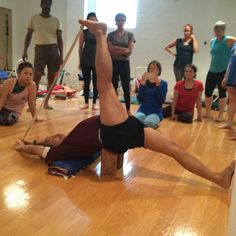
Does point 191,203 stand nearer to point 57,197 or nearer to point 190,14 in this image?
point 57,197

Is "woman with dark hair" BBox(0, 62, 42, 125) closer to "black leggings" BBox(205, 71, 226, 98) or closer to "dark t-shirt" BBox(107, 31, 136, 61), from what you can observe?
"dark t-shirt" BBox(107, 31, 136, 61)

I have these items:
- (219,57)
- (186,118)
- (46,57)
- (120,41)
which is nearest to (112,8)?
(120,41)

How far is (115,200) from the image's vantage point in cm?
170

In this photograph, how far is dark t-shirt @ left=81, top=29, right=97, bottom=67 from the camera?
4281 mm

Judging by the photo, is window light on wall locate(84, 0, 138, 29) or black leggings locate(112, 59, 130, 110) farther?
window light on wall locate(84, 0, 138, 29)

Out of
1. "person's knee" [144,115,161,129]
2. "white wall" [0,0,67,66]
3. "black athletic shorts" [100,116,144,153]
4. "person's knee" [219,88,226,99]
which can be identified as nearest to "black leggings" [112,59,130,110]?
"person's knee" [144,115,161,129]

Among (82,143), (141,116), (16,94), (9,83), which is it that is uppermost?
(9,83)

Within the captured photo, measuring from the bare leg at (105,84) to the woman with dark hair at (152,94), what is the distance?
1.62 m

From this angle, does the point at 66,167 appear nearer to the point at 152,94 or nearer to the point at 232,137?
the point at 152,94

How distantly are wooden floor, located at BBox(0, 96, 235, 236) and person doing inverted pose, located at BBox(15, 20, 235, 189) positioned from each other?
125 millimetres

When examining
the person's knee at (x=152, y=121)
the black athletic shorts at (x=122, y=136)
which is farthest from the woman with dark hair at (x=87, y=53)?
the black athletic shorts at (x=122, y=136)

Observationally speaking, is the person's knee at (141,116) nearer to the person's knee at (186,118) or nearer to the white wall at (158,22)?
the person's knee at (186,118)

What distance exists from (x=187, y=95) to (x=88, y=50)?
59.2 inches

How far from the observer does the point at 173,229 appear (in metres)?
1.45
